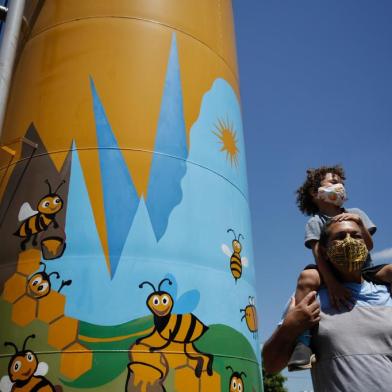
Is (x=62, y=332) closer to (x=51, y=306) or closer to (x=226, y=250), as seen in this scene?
(x=51, y=306)

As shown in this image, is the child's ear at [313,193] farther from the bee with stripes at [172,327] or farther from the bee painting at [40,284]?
the bee painting at [40,284]

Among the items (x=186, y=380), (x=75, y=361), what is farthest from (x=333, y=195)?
(x=75, y=361)

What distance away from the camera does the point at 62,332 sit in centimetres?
459

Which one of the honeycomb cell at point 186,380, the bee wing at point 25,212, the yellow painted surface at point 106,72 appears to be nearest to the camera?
the honeycomb cell at point 186,380

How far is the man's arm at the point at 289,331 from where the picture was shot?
262cm

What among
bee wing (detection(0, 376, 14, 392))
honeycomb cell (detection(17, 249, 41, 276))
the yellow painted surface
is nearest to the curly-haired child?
the yellow painted surface

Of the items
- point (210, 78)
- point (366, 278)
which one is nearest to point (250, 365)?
point (366, 278)

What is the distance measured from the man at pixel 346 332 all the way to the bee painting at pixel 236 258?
9.35 ft

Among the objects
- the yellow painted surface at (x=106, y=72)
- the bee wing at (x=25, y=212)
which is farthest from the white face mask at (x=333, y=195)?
the bee wing at (x=25, y=212)

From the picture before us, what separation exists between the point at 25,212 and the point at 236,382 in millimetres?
3236

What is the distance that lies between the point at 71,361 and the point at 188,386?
1251mm

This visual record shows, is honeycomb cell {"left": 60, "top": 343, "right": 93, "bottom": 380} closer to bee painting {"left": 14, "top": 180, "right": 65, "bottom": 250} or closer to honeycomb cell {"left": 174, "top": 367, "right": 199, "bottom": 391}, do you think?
honeycomb cell {"left": 174, "top": 367, "right": 199, "bottom": 391}

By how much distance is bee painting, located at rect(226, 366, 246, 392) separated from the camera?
16.6 ft

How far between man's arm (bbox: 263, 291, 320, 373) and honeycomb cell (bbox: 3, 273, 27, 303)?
10.5ft
